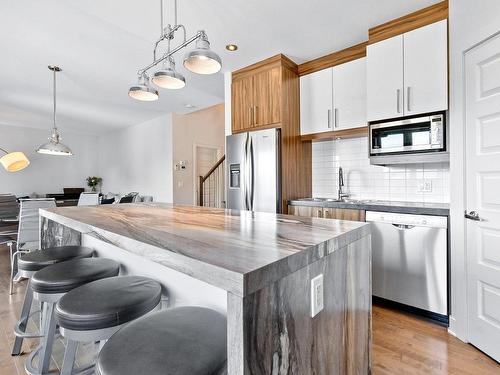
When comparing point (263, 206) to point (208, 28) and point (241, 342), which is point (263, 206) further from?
point (241, 342)

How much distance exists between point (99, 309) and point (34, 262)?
0.91 metres

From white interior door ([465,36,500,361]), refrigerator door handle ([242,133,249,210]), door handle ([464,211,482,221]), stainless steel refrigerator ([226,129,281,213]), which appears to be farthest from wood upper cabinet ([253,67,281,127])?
door handle ([464,211,482,221])

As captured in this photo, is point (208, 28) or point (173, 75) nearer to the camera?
point (173, 75)

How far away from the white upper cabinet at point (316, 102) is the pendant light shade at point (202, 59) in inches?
67.3

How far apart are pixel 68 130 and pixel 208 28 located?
6.65m

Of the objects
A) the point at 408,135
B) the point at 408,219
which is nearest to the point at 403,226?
the point at 408,219

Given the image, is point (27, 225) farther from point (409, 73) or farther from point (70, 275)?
point (409, 73)

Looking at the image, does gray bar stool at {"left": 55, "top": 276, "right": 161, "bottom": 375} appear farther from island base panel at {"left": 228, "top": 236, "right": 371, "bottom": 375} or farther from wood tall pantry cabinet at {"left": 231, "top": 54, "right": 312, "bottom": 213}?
wood tall pantry cabinet at {"left": 231, "top": 54, "right": 312, "bottom": 213}

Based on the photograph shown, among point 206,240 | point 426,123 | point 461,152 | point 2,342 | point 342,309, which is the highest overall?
point 426,123

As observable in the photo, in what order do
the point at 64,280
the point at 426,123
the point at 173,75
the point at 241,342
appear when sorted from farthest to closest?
the point at 426,123
the point at 173,75
the point at 64,280
the point at 241,342

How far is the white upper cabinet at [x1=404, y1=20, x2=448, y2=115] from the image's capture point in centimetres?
220

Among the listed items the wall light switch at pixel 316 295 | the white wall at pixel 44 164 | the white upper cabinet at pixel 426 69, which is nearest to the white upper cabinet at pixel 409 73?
the white upper cabinet at pixel 426 69

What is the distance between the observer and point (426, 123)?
2.31 m

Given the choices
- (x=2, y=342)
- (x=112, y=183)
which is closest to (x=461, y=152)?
(x=2, y=342)
